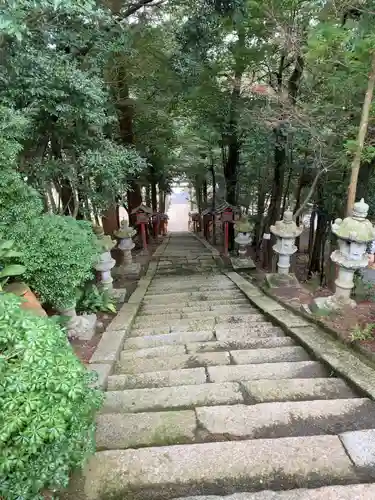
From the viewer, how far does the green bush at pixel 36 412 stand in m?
1.48

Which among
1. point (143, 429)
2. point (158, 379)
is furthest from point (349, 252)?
point (143, 429)

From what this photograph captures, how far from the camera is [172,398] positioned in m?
2.68

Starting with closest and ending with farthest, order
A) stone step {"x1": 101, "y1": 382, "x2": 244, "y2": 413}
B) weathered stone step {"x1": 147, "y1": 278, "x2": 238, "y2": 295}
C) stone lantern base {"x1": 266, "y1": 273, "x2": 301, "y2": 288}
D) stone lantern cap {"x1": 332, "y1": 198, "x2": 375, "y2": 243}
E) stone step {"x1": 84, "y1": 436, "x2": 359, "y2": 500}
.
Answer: stone step {"x1": 84, "y1": 436, "x2": 359, "y2": 500} < stone step {"x1": 101, "y1": 382, "x2": 244, "y2": 413} < stone lantern cap {"x1": 332, "y1": 198, "x2": 375, "y2": 243} < stone lantern base {"x1": 266, "y1": 273, "x2": 301, "y2": 288} < weathered stone step {"x1": 147, "y1": 278, "x2": 238, "y2": 295}

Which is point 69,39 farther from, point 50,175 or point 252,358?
point 252,358

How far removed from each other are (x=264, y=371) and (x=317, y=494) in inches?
55.2

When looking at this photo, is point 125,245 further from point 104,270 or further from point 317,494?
point 317,494

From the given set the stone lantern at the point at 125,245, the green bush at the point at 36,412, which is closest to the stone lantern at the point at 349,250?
the green bush at the point at 36,412

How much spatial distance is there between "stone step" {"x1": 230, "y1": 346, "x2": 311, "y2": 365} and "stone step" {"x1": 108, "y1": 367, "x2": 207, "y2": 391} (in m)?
0.48

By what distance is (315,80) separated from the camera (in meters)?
7.59

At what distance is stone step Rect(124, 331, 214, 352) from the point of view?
159 inches

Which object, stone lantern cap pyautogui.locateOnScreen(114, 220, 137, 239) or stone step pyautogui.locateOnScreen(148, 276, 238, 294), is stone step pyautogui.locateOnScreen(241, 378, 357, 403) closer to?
stone step pyautogui.locateOnScreen(148, 276, 238, 294)

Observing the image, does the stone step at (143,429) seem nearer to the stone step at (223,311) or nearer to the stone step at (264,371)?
the stone step at (264,371)

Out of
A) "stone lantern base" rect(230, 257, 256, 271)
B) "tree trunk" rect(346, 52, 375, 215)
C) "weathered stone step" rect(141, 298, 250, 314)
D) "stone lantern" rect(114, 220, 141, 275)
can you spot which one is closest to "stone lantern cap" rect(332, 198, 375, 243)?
"tree trunk" rect(346, 52, 375, 215)

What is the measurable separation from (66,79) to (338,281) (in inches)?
164
